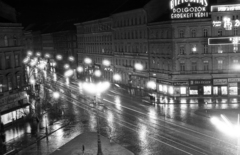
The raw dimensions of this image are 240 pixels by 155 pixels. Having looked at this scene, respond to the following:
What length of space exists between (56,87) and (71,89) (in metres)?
5.76

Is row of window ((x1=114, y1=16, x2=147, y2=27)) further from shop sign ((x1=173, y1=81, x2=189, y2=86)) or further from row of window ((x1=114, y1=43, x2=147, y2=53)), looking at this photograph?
shop sign ((x1=173, y1=81, x2=189, y2=86))

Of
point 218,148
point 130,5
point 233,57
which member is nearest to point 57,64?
point 130,5

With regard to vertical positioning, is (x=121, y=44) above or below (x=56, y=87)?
above

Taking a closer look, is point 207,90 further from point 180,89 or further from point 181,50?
point 181,50

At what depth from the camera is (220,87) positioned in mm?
58812

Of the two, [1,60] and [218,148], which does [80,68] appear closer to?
[1,60]

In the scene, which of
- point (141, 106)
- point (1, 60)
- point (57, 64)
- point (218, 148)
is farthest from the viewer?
point (57, 64)

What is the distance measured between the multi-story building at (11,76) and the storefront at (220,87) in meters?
33.1

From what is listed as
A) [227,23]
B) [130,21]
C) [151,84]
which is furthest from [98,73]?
[227,23]

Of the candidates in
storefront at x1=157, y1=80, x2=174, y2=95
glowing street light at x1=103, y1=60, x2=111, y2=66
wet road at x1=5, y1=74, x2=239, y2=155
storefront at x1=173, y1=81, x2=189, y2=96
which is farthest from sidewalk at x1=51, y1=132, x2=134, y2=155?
glowing street light at x1=103, y1=60, x2=111, y2=66

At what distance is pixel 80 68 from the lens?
10831cm

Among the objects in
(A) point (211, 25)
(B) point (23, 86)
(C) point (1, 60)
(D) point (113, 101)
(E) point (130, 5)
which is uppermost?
(E) point (130, 5)

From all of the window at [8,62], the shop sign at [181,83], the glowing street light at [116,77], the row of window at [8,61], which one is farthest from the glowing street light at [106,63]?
the window at [8,62]

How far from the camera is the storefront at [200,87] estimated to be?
59.0m
